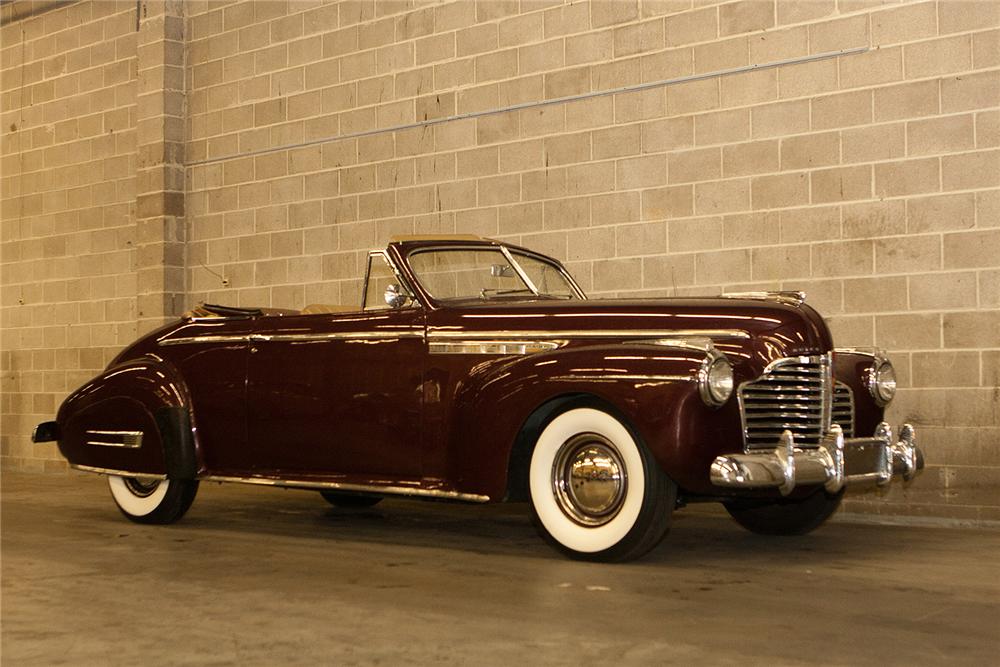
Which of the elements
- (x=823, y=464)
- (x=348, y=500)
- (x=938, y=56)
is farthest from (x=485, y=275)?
(x=938, y=56)

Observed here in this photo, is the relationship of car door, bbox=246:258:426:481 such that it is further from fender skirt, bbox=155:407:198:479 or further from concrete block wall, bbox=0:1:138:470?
concrete block wall, bbox=0:1:138:470

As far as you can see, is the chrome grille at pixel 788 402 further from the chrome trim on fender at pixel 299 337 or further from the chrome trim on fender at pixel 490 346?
the chrome trim on fender at pixel 299 337

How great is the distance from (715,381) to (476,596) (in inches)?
53.3

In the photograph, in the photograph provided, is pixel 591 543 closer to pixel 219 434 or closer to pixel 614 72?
pixel 219 434

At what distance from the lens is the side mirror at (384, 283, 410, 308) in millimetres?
6461

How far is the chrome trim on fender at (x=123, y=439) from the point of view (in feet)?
24.0

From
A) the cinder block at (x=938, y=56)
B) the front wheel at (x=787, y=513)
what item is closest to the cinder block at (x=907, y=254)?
the cinder block at (x=938, y=56)

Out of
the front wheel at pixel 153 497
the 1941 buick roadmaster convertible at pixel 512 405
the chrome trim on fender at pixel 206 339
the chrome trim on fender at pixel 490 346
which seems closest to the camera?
the 1941 buick roadmaster convertible at pixel 512 405

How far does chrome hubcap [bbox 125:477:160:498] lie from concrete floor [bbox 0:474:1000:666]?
273 mm

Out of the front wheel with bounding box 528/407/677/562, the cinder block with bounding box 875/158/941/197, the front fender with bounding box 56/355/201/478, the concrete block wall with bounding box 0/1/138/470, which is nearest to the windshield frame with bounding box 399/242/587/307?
the front wheel with bounding box 528/407/677/562

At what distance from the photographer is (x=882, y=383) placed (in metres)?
6.28

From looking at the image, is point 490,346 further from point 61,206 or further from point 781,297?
point 61,206

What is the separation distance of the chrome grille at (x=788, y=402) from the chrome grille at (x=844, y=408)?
341 mm

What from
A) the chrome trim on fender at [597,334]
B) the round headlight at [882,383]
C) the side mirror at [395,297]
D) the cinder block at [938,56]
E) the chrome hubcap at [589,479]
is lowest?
the chrome hubcap at [589,479]
